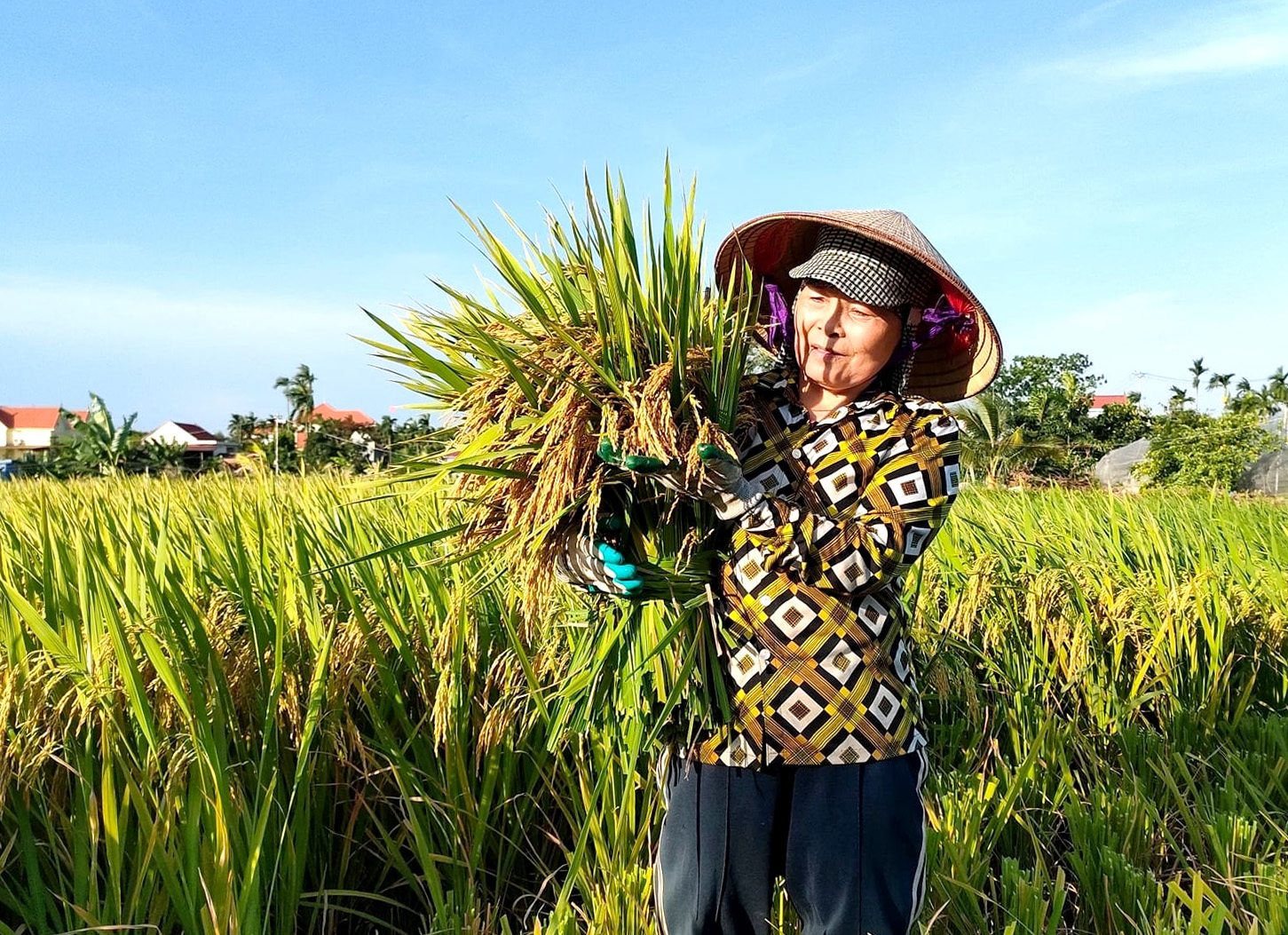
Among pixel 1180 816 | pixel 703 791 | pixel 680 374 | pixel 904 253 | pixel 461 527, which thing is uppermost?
pixel 904 253

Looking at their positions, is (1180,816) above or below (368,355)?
below

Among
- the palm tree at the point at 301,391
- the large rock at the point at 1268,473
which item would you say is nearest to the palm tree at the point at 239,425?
the palm tree at the point at 301,391

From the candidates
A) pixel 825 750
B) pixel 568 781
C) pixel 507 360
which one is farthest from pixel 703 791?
pixel 507 360

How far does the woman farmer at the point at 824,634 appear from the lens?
1.31m

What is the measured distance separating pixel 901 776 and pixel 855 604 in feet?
0.89

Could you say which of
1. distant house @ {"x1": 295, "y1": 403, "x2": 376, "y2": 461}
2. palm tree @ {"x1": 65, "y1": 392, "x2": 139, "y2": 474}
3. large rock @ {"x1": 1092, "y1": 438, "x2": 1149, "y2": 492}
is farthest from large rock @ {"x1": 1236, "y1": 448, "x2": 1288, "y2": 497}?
palm tree @ {"x1": 65, "y1": 392, "x2": 139, "y2": 474}

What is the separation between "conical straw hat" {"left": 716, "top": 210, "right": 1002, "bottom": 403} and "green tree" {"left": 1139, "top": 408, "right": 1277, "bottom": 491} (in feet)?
60.5

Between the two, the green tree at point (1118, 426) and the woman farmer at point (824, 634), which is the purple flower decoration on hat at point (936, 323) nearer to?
the woman farmer at point (824, 634)

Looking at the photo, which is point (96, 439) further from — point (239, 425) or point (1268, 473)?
point (1268, 473)

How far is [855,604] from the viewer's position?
1.37 meters

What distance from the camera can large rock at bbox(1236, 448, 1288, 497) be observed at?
19.2 metres

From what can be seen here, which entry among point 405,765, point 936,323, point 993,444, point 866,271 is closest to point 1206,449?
point 993,444

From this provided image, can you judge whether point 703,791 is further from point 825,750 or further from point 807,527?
point 807,527

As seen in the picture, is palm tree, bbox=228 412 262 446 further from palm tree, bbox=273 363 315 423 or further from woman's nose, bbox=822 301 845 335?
woman's nose, bbox=822 301 845 335
